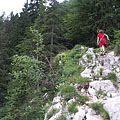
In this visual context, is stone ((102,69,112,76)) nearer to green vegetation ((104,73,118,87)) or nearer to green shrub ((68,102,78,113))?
green vegetation ((104,73,118,87))

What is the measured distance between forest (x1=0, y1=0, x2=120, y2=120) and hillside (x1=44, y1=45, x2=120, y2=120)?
1.59 meters

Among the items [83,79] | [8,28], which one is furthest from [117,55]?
[8,28]

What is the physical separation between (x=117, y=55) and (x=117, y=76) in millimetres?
2356

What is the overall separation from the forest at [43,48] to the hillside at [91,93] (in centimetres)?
159

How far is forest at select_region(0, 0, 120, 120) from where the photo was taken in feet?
25.9

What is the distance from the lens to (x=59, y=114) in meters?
5.02

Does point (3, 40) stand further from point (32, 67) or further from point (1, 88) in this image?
point (32, 67)

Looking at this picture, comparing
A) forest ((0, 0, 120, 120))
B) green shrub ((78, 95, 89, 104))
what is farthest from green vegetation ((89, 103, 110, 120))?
forest ((0, 0, 120, 120))

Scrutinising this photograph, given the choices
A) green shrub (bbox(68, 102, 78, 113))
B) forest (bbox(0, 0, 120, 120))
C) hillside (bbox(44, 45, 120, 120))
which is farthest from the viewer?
forest (bbox(0, 0, 120, 120))

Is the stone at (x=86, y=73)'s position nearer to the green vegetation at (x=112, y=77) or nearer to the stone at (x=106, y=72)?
the stone at (x=106, y=72)

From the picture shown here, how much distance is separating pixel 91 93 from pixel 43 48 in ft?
26.0

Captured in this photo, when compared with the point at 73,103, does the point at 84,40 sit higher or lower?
higher

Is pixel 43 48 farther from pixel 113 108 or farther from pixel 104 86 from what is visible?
pixel 113 108

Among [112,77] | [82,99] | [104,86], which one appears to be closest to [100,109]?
[82,99]
